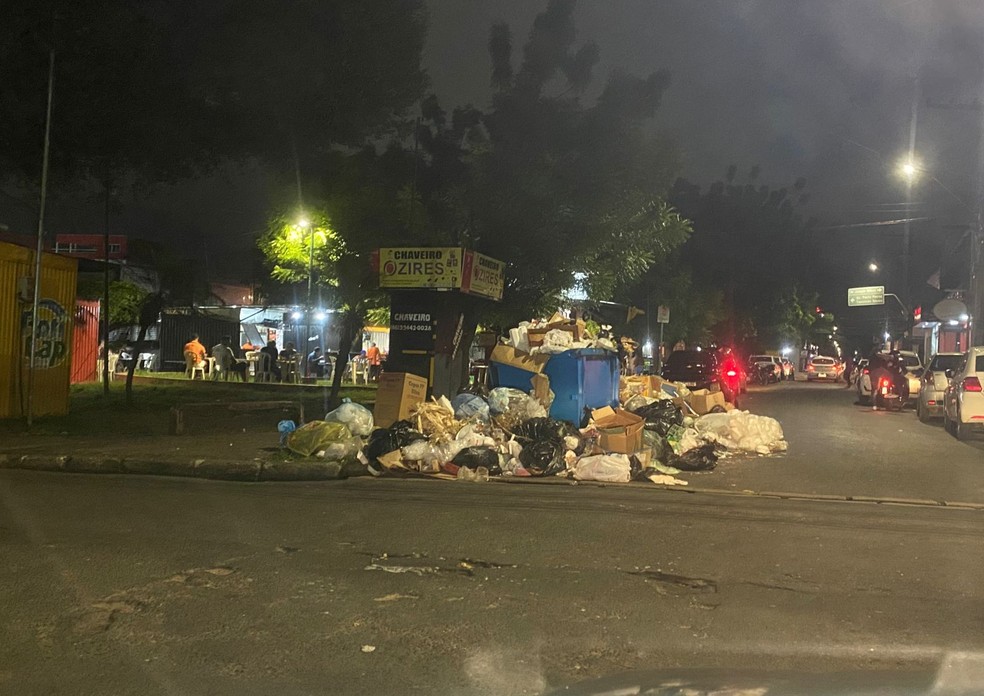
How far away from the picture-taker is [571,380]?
41.2ft

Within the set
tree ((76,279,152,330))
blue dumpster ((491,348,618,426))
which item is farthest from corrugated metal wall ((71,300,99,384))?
blue dumpster ((491,348,618,426))

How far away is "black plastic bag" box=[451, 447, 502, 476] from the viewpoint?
1063cm

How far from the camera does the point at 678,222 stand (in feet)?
68.8

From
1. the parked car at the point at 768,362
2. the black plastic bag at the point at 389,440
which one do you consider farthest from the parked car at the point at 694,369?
the parked car at the point at 768,362

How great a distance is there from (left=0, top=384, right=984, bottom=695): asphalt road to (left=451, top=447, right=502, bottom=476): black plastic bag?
1.00m

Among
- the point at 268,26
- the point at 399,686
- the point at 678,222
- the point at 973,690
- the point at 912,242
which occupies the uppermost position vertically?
the point at 912,242

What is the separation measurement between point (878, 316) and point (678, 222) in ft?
253

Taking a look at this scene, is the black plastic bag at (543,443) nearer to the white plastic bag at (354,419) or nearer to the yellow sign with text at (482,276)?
the white plastic bag at (354,419)

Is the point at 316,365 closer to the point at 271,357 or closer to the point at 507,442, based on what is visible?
the point at 271,357

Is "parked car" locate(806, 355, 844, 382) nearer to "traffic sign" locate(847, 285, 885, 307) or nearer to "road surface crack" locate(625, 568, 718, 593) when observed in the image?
"traffic sign" locate(847, 285, 885, 307)

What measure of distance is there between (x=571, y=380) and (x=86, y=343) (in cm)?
1826

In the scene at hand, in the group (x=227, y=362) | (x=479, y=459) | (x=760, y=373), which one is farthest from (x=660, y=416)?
(x=760, y=373)

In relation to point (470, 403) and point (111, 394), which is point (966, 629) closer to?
point (470, 403)

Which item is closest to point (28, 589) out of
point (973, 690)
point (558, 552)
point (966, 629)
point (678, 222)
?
point (558, 552)
